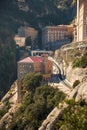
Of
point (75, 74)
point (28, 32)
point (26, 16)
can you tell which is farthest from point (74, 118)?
point (26, 16)

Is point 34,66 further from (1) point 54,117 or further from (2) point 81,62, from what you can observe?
(1) point 54,117

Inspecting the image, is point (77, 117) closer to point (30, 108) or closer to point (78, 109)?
point (78, 109)

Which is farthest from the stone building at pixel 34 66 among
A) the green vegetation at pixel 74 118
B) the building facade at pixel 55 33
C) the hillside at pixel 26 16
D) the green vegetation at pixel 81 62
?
the building facade at pixel 55 33

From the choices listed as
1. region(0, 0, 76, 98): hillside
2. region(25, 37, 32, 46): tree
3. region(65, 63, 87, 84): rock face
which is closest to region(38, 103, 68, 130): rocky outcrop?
region(65, 63, 87, 84): rock face

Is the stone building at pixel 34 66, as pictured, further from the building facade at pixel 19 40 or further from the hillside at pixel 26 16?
the building facade at pixel 19 40

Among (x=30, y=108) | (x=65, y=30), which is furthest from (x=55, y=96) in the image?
(x=65, y=30)
